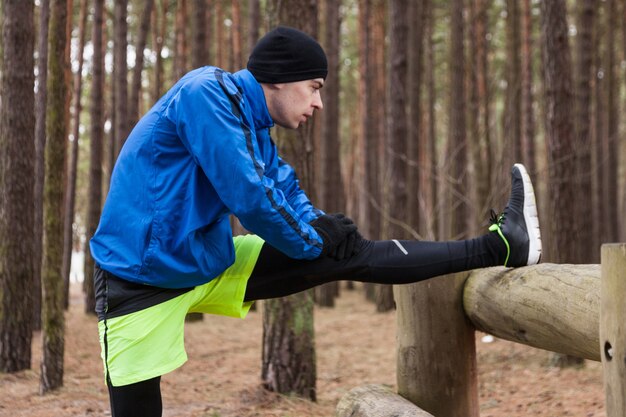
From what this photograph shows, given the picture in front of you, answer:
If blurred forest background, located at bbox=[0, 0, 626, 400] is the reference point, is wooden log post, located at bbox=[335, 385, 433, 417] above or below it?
below

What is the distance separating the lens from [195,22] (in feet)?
35.6

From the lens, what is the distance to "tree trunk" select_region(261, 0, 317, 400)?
17.8ft

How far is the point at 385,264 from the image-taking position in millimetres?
2992

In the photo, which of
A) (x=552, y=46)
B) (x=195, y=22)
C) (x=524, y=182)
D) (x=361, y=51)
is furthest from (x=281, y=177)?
(x=361, y=51)

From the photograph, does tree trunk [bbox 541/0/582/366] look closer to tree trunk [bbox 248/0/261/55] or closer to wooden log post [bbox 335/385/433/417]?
wooden log post [bbox 335/385/433/417]

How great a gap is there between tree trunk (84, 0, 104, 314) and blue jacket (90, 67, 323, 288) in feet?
24.5

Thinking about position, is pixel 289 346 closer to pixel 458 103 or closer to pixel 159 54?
pixel 458 103

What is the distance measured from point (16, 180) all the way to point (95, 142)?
3513mm

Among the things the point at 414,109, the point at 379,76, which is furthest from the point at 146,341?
the point at 379,76

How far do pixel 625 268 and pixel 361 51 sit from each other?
15.5 meters

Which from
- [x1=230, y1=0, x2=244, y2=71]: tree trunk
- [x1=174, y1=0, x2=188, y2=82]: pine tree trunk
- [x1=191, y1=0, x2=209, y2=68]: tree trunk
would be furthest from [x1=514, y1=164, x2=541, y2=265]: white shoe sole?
[x1=230, y1=0, x2=244, y2=71]: tree trunk

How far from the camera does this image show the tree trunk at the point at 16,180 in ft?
21.0

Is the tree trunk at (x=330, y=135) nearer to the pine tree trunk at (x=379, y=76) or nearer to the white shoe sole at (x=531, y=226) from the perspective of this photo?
the pine tree trunk at (x=379, y=76)

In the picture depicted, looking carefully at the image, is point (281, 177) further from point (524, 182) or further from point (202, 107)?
point (524, 182)
